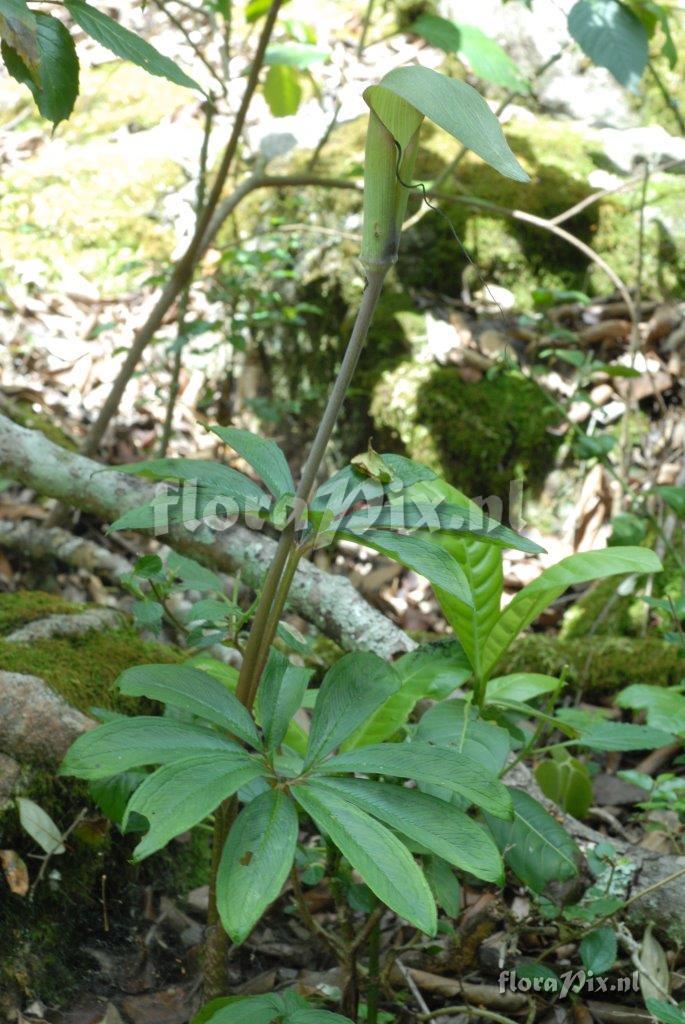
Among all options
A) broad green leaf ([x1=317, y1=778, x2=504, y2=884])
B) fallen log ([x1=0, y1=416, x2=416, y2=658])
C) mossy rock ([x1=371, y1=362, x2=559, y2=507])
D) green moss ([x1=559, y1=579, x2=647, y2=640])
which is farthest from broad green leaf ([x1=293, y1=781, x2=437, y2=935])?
mossy rock ([x1=371, y1=362, x2=559, y2=507])

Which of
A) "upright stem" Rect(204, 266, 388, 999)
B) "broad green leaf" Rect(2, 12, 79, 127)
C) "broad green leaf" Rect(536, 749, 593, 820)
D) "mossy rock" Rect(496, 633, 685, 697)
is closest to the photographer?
"upright stem" Rect(204, 266, 388, 999)

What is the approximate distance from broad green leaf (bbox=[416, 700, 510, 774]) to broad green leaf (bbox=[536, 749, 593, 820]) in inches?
15.8

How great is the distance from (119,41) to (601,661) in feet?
5.91

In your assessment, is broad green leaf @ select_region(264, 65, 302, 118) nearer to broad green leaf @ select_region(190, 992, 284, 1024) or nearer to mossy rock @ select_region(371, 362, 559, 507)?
mossy rock @ select_region(371, 362, 559, 507)

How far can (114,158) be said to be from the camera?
166 inches

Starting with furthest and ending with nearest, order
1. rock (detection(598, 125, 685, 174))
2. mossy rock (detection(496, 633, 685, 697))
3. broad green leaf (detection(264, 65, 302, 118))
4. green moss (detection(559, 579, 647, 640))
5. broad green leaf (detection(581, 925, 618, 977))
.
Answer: rock (detection(598, 125, 685, 174))
broad green leaf (detection(264, 65, 302, 118))
green moss (detection(559, 579, 647, 640))
mossy rock (detection(496, 633, 685, 697))
broad green leaf (detection(581, 925, 618, 977))

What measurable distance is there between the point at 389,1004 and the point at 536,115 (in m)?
3.81

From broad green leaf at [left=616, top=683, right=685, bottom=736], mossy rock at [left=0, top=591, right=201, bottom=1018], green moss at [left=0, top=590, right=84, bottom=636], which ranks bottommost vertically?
mossy rock at [left=0, top=591, right=201, bottom=1018]

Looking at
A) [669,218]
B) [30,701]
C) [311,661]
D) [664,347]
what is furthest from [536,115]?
[30,701]

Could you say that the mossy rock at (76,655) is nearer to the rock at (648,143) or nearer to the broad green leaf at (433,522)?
the broad green leaf at (433,522)

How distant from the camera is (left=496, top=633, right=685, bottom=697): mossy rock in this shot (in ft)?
7.64

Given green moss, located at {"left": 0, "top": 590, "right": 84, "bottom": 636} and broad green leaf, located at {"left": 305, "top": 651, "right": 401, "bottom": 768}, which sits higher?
broad green leaf, located at {"left": 305, "top": 651, "right": 401, "bottom": 768}

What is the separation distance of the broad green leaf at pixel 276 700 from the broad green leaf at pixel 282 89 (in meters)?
2.11

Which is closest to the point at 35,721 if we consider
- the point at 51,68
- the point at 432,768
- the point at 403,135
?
the point at 432,768
